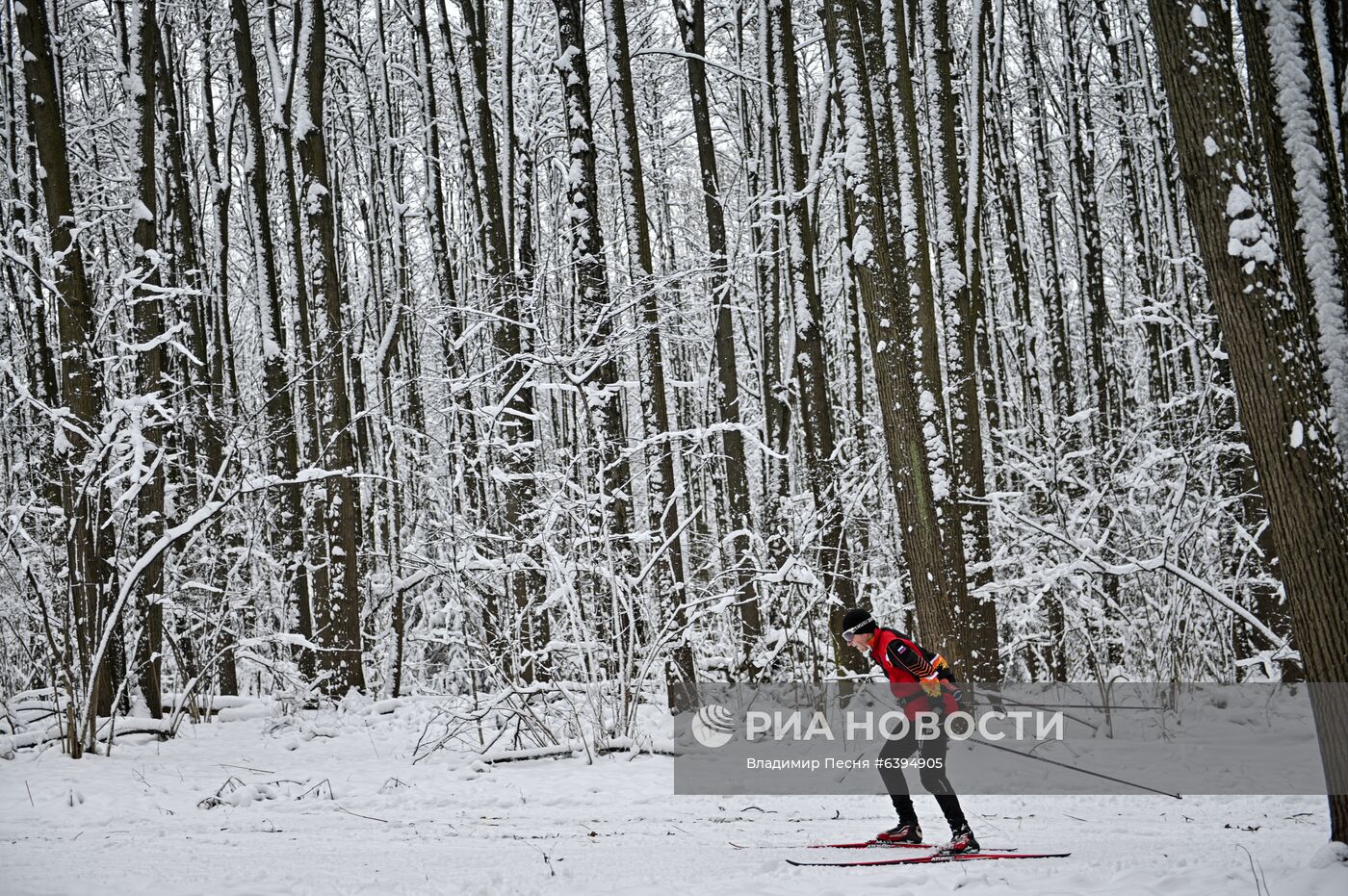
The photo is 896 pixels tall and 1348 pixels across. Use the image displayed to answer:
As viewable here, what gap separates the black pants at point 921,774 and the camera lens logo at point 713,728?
11.3 ft

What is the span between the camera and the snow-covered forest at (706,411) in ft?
16.0

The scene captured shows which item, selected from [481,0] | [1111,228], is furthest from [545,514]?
[1111,228]

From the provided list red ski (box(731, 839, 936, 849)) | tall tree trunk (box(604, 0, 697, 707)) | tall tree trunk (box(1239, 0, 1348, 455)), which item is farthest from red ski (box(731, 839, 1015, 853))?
tall tree trunk (box(604, 0, 697, 707))

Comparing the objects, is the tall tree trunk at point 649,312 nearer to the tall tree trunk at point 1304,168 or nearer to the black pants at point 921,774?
the black pants at point 921,774

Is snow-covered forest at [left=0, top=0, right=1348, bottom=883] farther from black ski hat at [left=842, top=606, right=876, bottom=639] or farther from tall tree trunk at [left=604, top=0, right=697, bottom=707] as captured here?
black ski hat at [left=842, top=606, right=876, bottom=639]

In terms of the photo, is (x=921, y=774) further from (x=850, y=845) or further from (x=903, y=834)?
(x=850, y=845)

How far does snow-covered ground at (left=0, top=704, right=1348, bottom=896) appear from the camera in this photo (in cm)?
490

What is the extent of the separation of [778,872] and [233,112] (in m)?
16.1

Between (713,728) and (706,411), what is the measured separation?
6.72 metres

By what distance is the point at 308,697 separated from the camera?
1146 cm

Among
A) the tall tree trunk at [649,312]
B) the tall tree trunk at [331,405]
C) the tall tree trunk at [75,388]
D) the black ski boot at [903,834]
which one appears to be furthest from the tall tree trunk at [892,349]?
the tall tree trunk at [75,388]

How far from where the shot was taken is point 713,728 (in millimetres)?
9484

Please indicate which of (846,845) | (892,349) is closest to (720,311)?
(892,349)

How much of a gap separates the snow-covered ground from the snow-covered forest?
2.75ft
